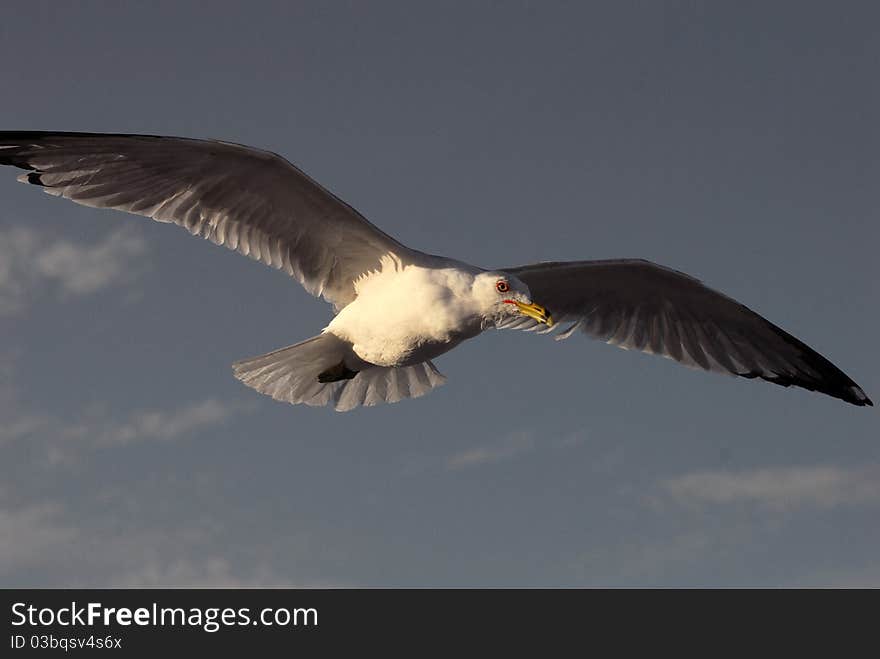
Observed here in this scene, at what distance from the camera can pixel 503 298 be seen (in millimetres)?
7781

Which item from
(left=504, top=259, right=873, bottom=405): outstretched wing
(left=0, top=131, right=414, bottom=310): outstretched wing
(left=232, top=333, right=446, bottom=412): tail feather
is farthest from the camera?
(left=504, top=259, right=873, bottom=405): outstretched wing

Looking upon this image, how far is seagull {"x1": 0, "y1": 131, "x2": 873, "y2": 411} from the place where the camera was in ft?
25.9

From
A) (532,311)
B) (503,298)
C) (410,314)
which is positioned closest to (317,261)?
(410,314)

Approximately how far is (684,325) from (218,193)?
170 inches

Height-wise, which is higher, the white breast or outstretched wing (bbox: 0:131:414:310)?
outstretched wing (bbox: 0:131:414:310)

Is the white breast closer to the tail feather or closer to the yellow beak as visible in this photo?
the yellow beak

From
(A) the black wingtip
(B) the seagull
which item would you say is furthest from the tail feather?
(A) the black wingtip

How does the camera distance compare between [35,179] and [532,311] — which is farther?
[35,179]

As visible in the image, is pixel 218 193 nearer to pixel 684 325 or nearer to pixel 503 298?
pixel 503 298

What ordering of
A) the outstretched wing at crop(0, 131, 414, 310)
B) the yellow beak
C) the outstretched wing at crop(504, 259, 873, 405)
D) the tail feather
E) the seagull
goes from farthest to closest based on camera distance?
the outstretched wing at crop(504, 259, 873, 405)
the tail feather
the outstretched wing at crop(0, 131, 414, 310)
the seagull
the yellow beak

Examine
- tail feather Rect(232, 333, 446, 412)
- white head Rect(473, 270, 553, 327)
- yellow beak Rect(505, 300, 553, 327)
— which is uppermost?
tail feather Rect(232, 333, 446, 412)

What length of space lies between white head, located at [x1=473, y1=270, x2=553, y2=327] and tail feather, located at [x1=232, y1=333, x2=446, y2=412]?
4.55 feet

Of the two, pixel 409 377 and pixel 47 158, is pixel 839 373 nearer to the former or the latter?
Result: pixel 409 377

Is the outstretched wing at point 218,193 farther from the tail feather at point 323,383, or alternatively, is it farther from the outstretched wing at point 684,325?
the outstretched wing at point 684,325
